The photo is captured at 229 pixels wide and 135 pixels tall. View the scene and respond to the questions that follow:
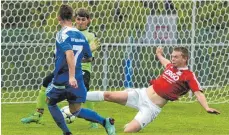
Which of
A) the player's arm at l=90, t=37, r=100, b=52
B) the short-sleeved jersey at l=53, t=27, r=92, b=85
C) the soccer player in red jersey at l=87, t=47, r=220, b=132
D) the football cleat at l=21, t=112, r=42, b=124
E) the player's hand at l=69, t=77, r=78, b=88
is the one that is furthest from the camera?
the football cleat at l=21, t=112, r=42, b=124

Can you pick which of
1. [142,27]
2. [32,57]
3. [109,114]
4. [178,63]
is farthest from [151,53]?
[178,63]

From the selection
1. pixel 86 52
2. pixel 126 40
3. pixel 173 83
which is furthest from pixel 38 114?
pixel 126 40

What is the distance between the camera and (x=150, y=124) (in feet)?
38.3

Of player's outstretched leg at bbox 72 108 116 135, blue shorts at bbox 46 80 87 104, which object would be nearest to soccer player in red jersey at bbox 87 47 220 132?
player's outstretched leg at bbox 72 108 116 135

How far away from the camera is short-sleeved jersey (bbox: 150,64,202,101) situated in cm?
1047

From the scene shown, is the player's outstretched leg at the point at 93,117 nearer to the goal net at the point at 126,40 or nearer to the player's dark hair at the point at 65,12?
the player's dark hair at the point at 65,12

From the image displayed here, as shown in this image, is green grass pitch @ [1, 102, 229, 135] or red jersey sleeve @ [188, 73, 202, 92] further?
green grass pitch @ [1, 102, 229, 135]

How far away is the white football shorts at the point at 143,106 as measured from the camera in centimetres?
1061

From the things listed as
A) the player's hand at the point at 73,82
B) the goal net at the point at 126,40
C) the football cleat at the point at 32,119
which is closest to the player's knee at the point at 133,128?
the football cleat at the point at 32,119

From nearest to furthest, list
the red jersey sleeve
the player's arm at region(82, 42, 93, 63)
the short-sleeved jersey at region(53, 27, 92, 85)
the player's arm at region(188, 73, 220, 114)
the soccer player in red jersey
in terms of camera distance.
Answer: the short-sleeved jersey at region(53, 27, 92, 85) < the player's arm at region(82, 42, 93, 63) < the player's arm at region(188, 73, 220, 114) < the red jersey sleeve < the soccer player in red jersey

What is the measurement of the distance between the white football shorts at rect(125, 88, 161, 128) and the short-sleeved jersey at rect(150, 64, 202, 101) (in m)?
0.17

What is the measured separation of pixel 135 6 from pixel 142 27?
16.3 inches

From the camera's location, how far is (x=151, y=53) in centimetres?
1703

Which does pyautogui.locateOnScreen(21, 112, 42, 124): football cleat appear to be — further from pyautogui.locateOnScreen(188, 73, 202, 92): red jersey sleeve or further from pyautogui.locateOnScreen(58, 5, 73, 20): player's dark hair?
pyautogui.locateOnScreen(58, 5, 73, 20): player's dark hair
